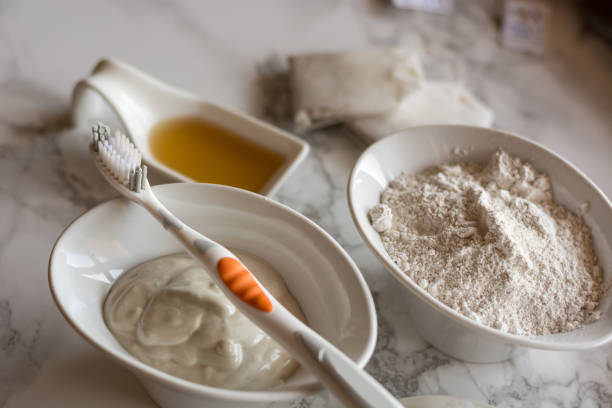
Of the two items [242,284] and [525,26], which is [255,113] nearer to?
[242,284]

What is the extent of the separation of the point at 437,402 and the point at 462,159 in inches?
14.7

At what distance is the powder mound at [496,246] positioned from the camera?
0.65 meters

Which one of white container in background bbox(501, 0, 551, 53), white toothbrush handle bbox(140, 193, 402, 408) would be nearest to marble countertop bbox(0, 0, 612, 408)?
white container in background bbox(501, 0, 551, 53)

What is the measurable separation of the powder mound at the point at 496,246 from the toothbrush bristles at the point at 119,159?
29 centimetres

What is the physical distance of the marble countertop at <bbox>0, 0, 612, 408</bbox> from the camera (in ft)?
2.23

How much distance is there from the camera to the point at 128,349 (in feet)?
1.87

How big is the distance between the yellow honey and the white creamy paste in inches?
10.8

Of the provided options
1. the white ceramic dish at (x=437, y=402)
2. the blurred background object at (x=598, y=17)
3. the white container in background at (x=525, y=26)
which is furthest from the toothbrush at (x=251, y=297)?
the blurred background object at (x=598, y=17)

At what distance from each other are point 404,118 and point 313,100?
166 mm

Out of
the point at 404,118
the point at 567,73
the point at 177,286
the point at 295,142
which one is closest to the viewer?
the point at 177,286

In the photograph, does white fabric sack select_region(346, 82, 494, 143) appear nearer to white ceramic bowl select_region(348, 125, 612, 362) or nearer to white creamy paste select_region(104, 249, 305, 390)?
white ceramic bowl select_region(348, 125, 612, 362)

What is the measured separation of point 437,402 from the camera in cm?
62

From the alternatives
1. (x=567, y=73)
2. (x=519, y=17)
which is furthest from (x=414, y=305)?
(x=519, y=17)

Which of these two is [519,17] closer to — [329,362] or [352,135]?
[352,135]
